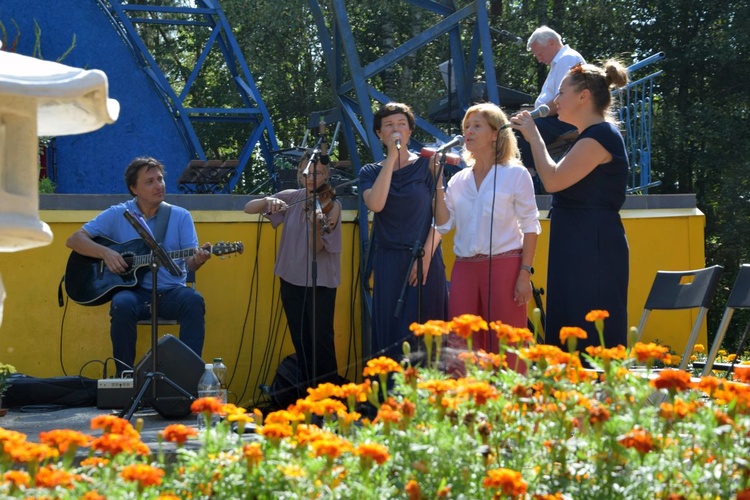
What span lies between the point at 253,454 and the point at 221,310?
563 cm

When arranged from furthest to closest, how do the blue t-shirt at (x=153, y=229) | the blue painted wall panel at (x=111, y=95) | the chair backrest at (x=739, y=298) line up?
the blue painted wall panel at (x=111, y=95)
the blue t-shirt at (x=153, y=229)
the chair backrest at (x=739, y=298)

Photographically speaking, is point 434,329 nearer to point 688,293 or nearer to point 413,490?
point 413,490

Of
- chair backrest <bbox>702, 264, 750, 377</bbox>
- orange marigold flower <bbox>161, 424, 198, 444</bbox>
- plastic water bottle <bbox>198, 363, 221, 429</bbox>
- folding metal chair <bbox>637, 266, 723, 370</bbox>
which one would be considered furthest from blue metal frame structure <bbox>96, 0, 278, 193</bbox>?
orange marigold flower <bbox>161, 424, 198, 444</bbox>

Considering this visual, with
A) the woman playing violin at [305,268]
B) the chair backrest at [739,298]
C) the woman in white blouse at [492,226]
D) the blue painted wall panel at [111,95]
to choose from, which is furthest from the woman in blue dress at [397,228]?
the blue painted wall panel at [111,95]

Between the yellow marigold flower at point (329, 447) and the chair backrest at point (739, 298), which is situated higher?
the chair backrest at point (739, 298)

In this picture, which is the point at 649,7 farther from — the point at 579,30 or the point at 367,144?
the point at 367,144

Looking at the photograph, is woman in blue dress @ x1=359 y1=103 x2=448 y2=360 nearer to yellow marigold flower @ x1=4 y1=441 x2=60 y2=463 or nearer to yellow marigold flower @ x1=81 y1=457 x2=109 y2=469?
yellow marigold flower @ x1=81 y1=457 x2=109 y2=469

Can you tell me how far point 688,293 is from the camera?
5.50m

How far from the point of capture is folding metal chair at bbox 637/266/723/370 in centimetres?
522

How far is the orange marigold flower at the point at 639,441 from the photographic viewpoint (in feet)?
7.69

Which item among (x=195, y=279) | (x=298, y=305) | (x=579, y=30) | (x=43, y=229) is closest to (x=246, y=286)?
(x=195, y=279)

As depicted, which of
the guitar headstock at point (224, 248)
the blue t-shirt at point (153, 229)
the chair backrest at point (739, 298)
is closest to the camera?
the chair backrest at point (739, 298)

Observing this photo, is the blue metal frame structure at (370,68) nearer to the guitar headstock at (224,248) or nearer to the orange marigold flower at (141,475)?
the guitar headstock at (224,248)

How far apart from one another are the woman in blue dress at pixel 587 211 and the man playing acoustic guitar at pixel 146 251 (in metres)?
2.78
